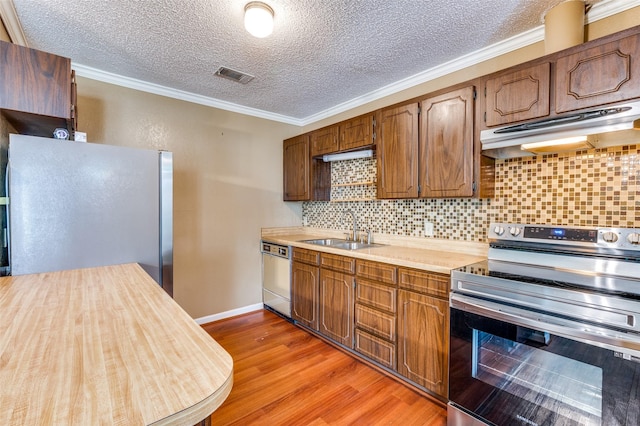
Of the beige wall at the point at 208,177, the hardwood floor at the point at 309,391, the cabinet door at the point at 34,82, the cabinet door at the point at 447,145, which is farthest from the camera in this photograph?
the beige wall at the point at 208,177

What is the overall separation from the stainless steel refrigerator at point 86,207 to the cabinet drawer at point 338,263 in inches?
50.4

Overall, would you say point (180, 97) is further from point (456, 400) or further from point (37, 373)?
point (456, 400)

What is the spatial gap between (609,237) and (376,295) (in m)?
1.38

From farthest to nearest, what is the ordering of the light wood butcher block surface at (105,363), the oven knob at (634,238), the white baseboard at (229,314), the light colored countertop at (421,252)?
1. the white baseboard at (229,314)
2. the light colored countertop at (421,252)
3. the oven knob at (634,238)
4. the light wood butcher block surface at (105,363)

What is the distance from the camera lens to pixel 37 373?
25.5 inches

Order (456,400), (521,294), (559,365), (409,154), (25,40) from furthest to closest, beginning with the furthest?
(409,154)
(25,40)
(456,400)
(521,294)
(559,365)

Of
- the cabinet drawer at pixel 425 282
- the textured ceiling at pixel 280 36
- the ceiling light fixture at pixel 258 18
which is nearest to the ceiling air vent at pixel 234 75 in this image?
the textured ceiling at pixel 280 36

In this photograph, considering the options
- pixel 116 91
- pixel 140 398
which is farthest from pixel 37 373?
pixel 116 91

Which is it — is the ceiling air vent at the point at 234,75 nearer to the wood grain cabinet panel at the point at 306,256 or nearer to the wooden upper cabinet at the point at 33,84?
the wooden upper cabinet at the point at 33,84

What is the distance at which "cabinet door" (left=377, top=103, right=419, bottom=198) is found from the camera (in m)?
2.34

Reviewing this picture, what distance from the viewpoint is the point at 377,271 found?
2.22 meters

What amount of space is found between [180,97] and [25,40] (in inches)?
45.6

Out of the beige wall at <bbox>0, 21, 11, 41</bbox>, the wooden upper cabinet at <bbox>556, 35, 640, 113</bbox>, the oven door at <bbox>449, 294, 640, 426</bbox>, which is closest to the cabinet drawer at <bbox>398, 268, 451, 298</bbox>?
the oven door at <bbox>449, 294, 640, 426</bbox>

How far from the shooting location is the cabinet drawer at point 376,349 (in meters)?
2.14
